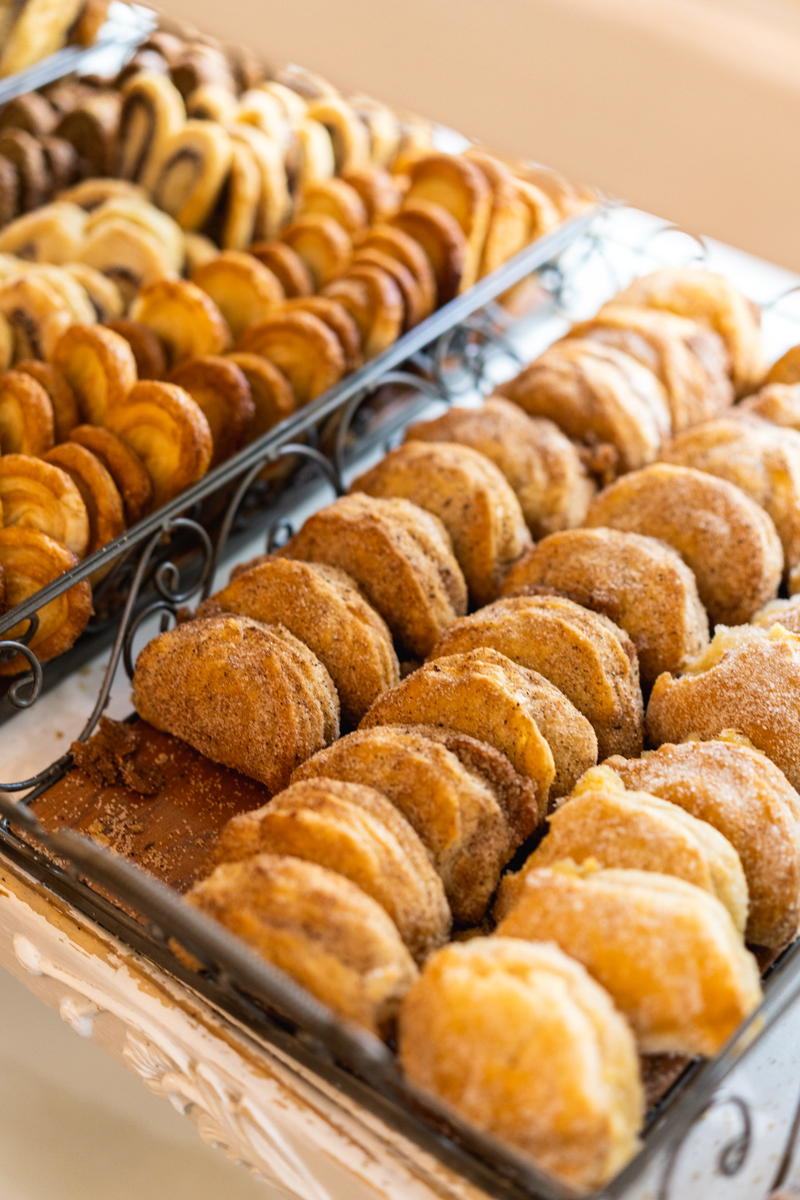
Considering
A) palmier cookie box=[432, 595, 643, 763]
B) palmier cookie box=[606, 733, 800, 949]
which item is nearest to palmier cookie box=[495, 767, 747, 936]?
palmier cookie box=[606, 733, 800, 949]

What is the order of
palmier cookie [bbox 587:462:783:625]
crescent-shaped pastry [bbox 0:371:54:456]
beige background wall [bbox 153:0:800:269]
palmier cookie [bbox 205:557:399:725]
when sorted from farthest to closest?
crescent-shaped pastry [bbox 0:371:54:456]
palmier cookie [bbox 587:462:783:625]
palmier cookie [bbox 205:557:399:725]
beige background wall [bbox 153:0:800:269]

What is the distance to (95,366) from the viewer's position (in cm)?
238

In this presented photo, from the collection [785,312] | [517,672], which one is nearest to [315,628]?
[517,672]

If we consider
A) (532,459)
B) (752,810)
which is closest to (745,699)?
(752,810)

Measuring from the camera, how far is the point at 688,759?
5.30 ft

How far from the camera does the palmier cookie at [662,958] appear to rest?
1304 millimetres

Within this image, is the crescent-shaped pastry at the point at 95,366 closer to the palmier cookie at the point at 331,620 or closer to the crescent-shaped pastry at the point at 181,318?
the crescent-shaped pastry at the point at 181,318

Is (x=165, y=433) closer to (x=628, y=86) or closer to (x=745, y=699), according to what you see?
(x=745, y=699)

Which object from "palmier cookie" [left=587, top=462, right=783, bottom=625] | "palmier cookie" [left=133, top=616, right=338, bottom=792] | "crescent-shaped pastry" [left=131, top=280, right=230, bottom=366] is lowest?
"palmier cookie" [left=133, top=616, right=338, bottom=792]

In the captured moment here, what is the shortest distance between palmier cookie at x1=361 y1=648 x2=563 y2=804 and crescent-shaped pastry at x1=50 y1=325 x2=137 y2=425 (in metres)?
0.92

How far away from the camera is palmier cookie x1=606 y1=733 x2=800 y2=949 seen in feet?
4.97

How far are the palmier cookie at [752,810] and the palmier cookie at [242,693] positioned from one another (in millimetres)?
457

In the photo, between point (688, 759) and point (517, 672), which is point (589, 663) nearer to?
point (517, 672)

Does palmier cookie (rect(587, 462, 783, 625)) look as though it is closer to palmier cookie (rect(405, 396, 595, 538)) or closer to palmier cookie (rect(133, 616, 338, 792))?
palmier cookie (rect(405, 396, 595, 538))
